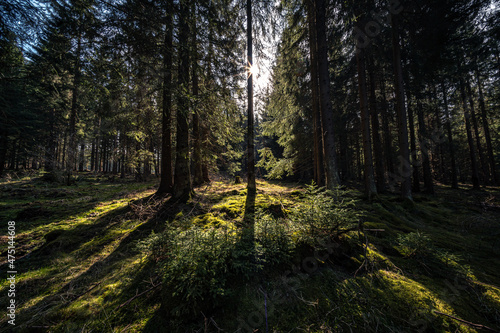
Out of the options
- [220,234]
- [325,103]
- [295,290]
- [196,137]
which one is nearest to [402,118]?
[325,103]

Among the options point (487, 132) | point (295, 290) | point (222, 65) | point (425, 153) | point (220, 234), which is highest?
point (222, 65)

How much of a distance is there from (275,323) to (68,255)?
4929 mm

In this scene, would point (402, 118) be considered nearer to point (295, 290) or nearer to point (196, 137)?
point (295, 290)

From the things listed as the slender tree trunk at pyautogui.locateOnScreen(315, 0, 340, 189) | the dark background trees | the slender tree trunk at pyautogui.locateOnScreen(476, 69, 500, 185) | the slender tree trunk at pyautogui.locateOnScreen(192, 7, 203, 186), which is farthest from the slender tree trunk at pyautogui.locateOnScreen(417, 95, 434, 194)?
the slender tree trunk at pyautogui.locateOnScreen(192, 7, 203, 186)

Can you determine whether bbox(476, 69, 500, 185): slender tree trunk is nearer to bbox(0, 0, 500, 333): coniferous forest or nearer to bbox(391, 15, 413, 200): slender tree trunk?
bbox(391, 15, 413, 200): slender tree trunk

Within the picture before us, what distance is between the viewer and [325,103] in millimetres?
6879

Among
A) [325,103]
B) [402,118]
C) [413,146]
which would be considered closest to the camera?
[325,103]

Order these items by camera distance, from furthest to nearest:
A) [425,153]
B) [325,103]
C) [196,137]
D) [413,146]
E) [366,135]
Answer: [413,146] < [425,153] < [196,137] < [366,135] < [325,103]

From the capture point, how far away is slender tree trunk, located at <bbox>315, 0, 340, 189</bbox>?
6625 millimetres

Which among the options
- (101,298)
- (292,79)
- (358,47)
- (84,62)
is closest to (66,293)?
(101,298)

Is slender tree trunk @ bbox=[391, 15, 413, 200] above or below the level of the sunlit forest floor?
above

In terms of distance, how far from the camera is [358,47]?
8906 millimetres

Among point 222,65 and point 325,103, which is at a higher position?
point 222,65

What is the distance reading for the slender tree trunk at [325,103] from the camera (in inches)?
261
